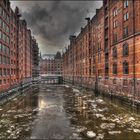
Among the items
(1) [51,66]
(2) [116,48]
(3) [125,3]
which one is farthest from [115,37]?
(1) [51,66]

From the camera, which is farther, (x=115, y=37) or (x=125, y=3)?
(x=115, y=37)

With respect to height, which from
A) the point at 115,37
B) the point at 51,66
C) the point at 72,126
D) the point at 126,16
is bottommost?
the point at 72,126

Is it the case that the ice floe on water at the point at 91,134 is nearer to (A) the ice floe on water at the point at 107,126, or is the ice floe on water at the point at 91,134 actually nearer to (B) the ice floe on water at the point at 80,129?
(B) the ice floe on water at the point at 80,129

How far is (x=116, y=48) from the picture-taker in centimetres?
3462

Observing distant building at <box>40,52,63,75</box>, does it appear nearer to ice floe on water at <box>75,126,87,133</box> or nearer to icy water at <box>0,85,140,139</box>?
icy water at <box>0,85,140,139</box>

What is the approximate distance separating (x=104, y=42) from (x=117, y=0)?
1067 centimetres

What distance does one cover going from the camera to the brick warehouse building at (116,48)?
90.0 feet

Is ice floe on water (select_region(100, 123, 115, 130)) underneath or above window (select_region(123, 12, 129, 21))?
underneath

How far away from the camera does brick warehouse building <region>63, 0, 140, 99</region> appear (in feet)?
90.0

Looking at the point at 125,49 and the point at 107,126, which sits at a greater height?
the point at 125,49

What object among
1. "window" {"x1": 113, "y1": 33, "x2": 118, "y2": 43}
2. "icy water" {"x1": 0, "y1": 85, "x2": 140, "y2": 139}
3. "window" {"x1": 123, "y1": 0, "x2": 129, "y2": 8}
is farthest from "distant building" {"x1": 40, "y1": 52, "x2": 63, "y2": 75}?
"icy water" {"x1": 0, "y1": 85, "x2": 140, "y2": 139}

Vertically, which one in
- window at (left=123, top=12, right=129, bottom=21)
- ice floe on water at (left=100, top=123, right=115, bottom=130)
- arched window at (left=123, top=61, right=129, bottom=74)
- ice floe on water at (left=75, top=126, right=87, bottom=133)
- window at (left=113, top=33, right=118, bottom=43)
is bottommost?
ice floe on water at (left=75, top=126, right=87, bottom=133)

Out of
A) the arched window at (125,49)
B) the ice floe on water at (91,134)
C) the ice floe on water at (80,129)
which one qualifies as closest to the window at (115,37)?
the arched window at (125,49)

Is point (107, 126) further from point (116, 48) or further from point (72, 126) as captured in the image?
point (116, 48)
